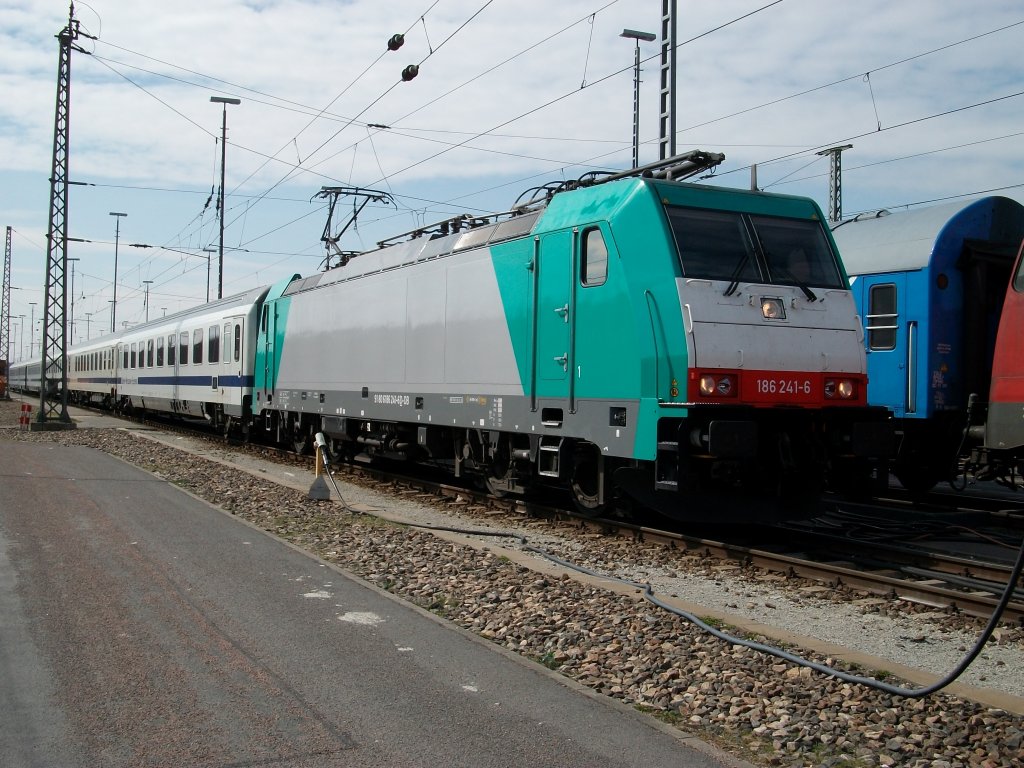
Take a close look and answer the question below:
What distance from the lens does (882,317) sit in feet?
41.2

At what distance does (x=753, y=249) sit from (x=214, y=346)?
18.0m

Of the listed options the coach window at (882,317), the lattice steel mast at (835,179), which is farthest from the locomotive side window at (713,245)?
the lattice steel mast at (835,179)

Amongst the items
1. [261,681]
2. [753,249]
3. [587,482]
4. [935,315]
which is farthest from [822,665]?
[935,315]

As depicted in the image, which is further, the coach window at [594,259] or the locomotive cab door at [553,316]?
the locomotive cab door at [553,316]

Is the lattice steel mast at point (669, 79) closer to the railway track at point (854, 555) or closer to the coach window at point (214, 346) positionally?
the railway track at point (854, 555)

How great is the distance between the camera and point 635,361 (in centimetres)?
898

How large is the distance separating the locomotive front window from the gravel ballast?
2.98 metres

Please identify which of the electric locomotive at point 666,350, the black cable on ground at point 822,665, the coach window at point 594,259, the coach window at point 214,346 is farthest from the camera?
the coach window at point 214,346

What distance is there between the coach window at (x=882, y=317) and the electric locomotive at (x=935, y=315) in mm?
13

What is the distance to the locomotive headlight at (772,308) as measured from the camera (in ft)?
29.8

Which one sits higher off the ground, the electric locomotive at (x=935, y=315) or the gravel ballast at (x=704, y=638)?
the electric locomotive at (x=935, y=315)

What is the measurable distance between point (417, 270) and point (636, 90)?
809 centimetres

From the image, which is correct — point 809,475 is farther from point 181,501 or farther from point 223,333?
point 223,333

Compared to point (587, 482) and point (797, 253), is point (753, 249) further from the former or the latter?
point (587, 482)
